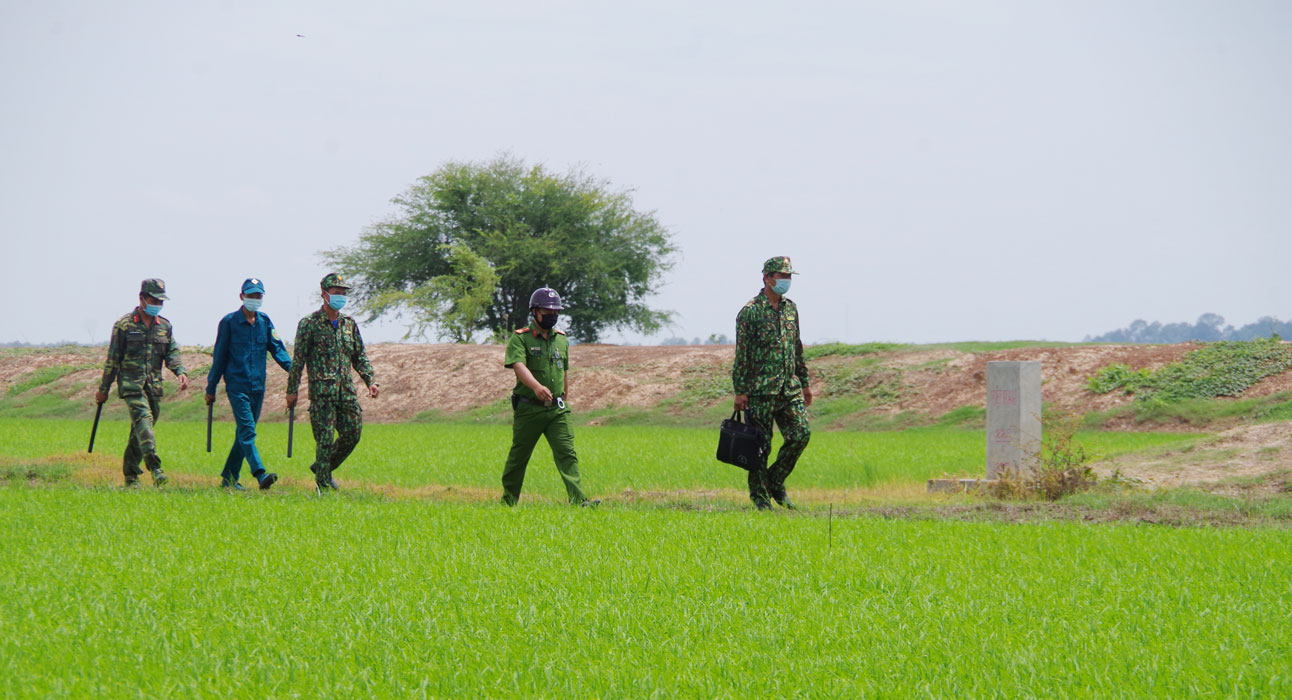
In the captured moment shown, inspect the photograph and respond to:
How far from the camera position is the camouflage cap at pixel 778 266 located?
37.2 feet

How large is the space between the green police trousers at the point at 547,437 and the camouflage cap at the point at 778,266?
2416mm

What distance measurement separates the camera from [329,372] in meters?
12.1

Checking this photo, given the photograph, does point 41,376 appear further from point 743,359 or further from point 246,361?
point 743,359

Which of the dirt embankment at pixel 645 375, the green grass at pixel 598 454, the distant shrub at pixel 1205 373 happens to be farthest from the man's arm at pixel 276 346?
the distant shrub at pixel 1205 373

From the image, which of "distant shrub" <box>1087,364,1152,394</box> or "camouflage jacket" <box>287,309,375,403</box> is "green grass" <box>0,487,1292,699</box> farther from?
"distant shrub" <box>1087,364,1152,394</box>

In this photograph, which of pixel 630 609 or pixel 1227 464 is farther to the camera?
pixel 1227 464

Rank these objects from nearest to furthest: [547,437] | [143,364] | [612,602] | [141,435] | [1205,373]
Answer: [612,602] → [547,437] → [141,435] → [143,364] → [1205,373]

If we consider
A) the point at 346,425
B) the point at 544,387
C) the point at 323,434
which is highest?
the point at 544,387

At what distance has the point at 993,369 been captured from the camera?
47.3ft

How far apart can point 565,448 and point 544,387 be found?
2.33 ft

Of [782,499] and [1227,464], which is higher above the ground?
[1227,464]

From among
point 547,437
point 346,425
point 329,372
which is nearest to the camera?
point 547,437

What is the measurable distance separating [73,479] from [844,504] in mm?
9537

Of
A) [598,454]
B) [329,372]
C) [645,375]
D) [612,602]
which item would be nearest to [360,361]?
[329,372]
